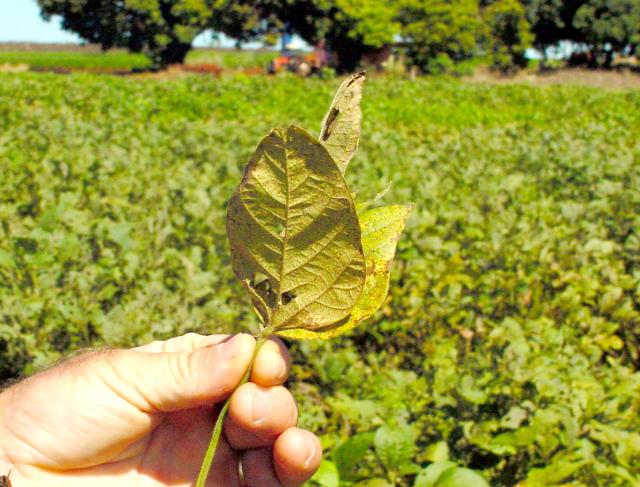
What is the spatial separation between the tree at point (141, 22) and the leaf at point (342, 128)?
43.8 m

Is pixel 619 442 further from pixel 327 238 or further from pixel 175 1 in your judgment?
pixel 175 1

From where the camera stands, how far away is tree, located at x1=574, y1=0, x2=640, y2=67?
4991 centimetres

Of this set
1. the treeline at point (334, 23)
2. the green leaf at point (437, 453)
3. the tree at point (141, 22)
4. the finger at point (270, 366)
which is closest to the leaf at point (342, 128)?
the finger at point (270, 366)

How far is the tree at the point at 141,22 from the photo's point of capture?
4288cm

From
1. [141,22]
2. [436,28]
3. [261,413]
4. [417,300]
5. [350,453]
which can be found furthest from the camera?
[436,28]

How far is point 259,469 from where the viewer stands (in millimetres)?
1375

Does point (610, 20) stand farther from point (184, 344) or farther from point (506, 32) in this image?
point (184, 344)

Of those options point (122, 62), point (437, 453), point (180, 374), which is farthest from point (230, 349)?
point (122, 62)

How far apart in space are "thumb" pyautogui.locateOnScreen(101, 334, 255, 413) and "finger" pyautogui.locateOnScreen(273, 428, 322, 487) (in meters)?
0.15

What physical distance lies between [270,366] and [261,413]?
14cm

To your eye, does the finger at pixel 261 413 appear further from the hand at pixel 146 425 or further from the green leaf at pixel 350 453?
the green leaf at pixel 350 453

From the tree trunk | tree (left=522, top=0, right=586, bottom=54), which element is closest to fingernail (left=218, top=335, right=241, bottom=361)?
Answer: the tree trunk

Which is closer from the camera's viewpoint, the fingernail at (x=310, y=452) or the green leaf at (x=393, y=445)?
the fingernail at (x=310, y=452)

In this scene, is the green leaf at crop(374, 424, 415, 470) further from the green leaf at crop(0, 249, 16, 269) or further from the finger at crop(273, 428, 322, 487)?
the green leaf at crop(0, 249, 16, 269)
